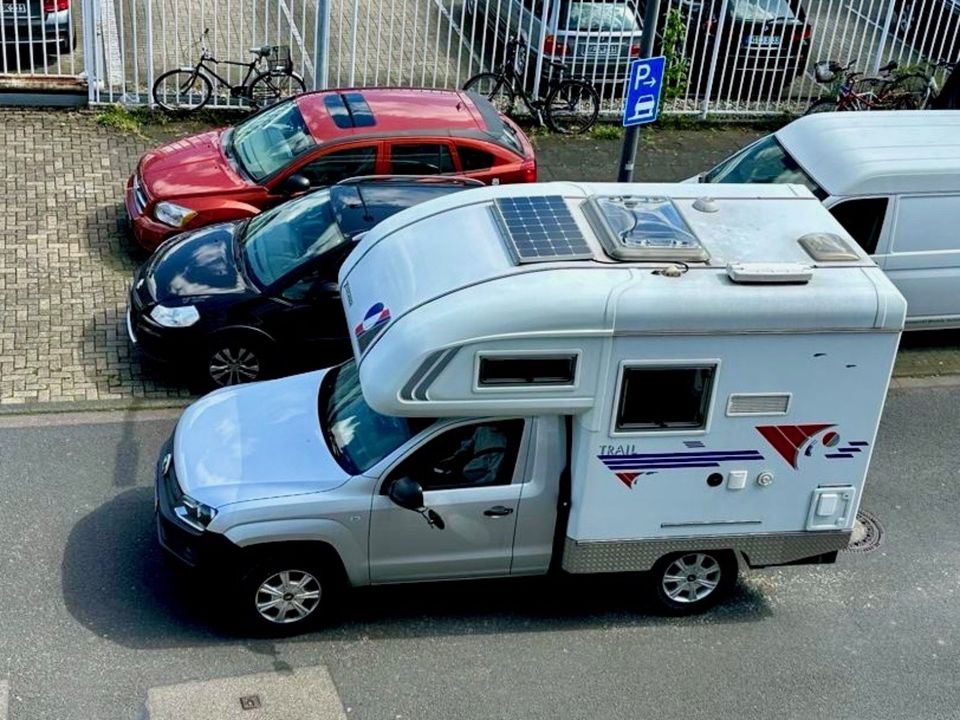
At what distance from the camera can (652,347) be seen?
754 centimetres

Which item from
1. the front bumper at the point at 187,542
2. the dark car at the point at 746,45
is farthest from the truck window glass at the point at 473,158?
the dark car at the point at 746,45

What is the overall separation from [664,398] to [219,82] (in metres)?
9.31

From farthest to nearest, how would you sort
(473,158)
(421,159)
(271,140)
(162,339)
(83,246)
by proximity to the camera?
1. (83,246)
2. (271,140)
3. (473,158)
4. (421,159)
5. (162,339)

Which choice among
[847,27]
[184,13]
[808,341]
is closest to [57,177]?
[184,13]

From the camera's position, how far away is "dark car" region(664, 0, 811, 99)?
16.4 meters

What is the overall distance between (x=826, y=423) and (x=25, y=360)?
662 centimetres

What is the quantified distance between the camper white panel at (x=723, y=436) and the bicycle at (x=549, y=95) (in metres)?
8.43

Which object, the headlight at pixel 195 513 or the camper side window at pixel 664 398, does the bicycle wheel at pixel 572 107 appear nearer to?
the camper side window at pixel 664 398

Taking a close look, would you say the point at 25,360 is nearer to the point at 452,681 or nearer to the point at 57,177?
the point at 57,177

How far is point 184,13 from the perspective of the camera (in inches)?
637

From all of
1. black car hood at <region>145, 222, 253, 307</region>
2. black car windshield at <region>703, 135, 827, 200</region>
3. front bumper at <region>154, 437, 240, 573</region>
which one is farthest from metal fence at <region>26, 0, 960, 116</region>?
front bumper at <region>154, 437, 240, 573</region>

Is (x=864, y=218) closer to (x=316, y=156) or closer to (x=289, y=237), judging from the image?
(x=316, y=156)

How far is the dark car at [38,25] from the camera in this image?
49.6 feet

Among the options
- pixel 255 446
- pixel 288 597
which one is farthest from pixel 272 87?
pixel 288 597
